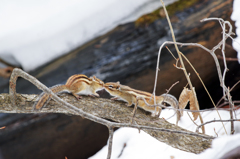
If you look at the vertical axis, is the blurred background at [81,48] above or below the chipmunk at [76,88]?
above

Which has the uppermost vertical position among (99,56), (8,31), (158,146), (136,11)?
(136,11)

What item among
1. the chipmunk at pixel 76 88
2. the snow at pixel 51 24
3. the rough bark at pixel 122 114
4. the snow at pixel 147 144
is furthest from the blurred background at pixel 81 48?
the rough bark at pixel 122 114

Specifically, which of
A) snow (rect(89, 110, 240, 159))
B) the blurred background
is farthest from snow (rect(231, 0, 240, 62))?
snow (rect(89, 110, 240, 159))

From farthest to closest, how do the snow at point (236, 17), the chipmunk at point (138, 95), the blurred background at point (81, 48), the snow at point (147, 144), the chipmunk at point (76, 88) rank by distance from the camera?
1. the snow at point (236, 17)
2. the blurred background at point (81, 48)
3. the snow at point (147, 144)
4. the chipmunk at point (138, 95)
5. the chipmunk at point (76, 88)

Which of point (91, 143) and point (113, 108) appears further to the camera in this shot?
point (91, 143)

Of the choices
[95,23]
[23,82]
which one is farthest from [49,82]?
[95,23]

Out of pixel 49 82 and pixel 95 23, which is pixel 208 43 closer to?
pixel 95 23

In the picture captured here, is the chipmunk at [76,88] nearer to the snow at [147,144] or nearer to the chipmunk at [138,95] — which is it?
the chipmunk at [138,95]

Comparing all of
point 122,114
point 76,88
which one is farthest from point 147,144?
point 76,88

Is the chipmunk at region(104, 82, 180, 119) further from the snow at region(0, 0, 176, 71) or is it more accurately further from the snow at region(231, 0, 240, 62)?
the snow at region(231, 0, 240, 62)
